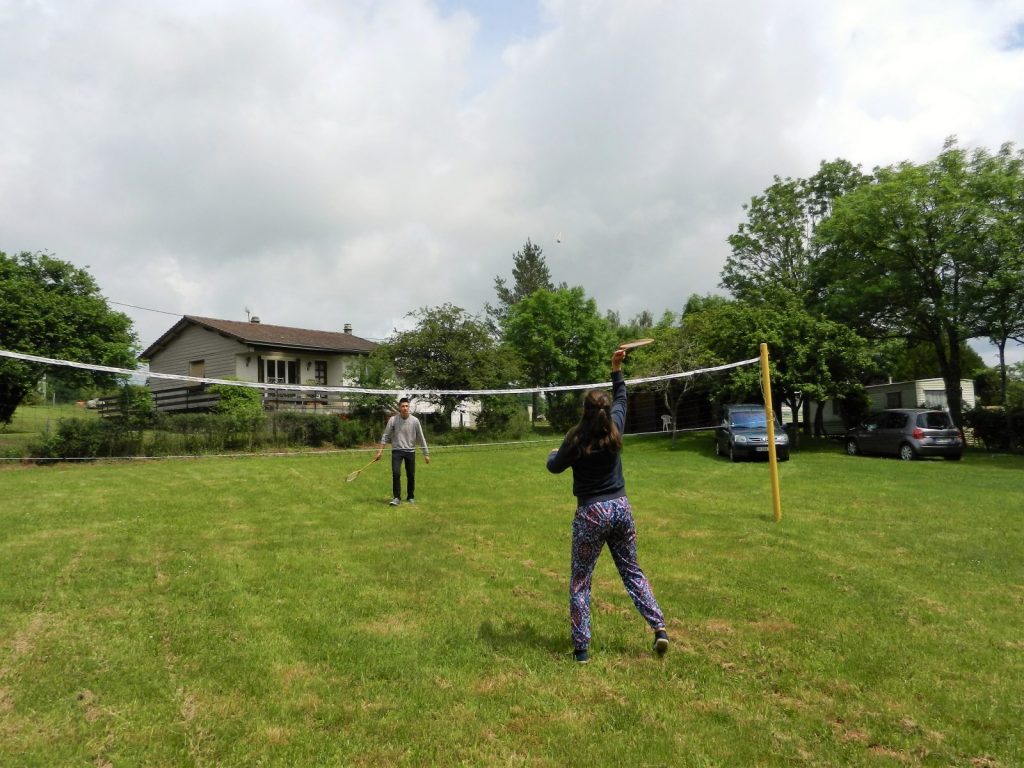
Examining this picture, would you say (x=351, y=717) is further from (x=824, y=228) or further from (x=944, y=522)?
(x=824, y=228)

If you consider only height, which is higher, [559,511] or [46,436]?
[46,436]

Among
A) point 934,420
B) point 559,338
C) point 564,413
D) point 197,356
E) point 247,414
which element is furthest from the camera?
point 559,338

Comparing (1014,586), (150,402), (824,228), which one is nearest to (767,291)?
(824,228)

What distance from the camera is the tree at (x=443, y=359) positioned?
87.4ft

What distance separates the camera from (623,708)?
3.61m

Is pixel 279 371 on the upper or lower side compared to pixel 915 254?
lower

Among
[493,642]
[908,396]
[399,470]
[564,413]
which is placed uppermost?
[908,396]

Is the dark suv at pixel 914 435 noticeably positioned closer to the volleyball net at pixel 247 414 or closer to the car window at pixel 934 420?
the car window at pixel 934 420

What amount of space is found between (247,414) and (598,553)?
63.3ft

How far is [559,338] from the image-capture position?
1478 inches

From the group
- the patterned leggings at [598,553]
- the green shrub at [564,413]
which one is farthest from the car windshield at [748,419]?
the patterned leggings at [598,553]

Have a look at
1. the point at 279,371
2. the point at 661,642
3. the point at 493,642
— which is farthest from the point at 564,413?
the point at 661,642

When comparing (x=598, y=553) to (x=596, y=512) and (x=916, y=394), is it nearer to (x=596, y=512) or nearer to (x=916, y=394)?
(x=596, y=512)

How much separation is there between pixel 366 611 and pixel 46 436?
17.5 metres
